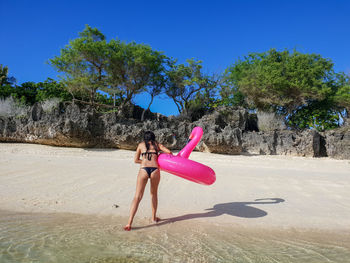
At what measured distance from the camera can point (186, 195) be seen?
572cm

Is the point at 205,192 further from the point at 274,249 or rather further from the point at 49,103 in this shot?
the point at 49,103

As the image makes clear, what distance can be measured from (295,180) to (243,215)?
3.25 metres

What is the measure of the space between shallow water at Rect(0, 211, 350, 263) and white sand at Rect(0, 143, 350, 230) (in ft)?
1.49

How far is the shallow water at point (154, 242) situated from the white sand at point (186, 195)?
1.49ft

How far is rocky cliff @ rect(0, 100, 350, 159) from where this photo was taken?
1228cm

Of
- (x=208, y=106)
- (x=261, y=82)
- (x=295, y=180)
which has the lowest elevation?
(x=295, y=180)

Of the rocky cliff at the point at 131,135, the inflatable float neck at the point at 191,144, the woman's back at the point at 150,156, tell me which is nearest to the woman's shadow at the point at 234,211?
the woman's back at the point at 150,156

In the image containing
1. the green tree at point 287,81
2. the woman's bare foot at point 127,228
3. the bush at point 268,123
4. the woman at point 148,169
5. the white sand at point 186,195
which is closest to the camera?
the woman's bare foot at point 127,228

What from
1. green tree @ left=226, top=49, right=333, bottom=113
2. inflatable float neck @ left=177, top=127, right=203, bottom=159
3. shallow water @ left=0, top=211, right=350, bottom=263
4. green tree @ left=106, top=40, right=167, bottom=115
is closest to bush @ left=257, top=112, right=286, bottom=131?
green tree @ left=226, top=49, right=333, bottom=113

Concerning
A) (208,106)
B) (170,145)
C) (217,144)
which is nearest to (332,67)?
(208,106)

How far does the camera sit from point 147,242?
11.1ft

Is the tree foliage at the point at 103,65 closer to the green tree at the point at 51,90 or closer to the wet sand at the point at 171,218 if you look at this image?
the green tree at the point at 51,90

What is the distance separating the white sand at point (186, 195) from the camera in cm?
464

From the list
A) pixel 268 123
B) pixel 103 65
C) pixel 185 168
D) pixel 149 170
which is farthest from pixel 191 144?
pixel 103 65
